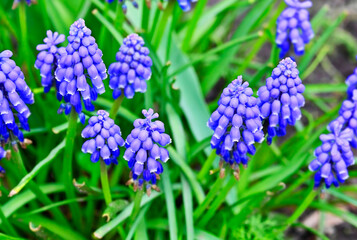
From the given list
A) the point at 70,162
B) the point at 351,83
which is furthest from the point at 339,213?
the point at 70,162

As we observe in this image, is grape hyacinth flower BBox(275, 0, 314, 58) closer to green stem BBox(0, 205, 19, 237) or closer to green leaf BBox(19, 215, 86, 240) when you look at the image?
green leaf BBox(19, 215, 86, 240)

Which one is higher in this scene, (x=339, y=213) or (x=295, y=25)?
(x=295, y=25)

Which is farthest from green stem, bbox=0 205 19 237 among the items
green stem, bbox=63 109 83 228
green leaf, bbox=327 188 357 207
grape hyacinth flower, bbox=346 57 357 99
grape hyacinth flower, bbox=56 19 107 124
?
grape hyacinth flower, bbox=346 57 357 99

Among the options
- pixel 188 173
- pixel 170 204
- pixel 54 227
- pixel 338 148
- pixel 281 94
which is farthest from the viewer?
pixel 188 173

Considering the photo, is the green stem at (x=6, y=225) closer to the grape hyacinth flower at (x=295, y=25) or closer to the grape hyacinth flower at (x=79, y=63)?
the grape hyacinth flower at (x=79, y=63)

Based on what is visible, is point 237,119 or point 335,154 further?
point 335,154

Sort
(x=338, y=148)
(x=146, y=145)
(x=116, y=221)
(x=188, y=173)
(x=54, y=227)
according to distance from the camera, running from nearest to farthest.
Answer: (x=146, y=145), (x=338, y=148), (x=116, y=221), (x=54, y=227), (x=188, y=173)

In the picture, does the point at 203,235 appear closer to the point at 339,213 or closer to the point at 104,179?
the point at 104,179
